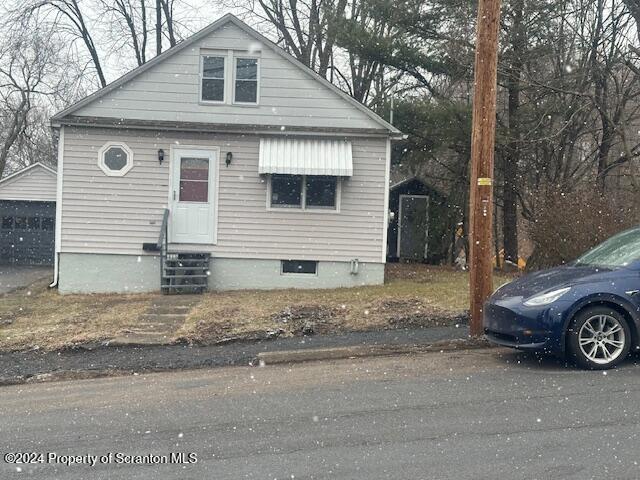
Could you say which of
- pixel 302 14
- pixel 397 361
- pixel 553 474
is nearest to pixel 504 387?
pixel 397 361

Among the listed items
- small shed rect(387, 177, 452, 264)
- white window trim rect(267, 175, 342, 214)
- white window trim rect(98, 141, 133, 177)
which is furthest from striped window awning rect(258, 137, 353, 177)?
small shed rect(387, 177, 452, 264)

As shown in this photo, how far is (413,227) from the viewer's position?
20453mm

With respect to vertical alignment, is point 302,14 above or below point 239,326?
above

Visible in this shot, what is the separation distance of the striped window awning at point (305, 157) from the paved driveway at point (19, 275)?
22.8 feet

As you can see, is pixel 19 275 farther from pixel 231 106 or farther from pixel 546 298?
pixel 546 298

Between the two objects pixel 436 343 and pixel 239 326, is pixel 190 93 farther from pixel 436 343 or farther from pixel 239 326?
pixel 436 343

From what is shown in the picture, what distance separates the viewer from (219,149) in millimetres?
14828

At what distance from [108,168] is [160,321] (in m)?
5.39

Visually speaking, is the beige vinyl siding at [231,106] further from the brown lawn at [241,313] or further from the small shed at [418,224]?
the small shed at [418,224]

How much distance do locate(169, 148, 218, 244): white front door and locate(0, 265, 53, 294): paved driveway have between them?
182 inches

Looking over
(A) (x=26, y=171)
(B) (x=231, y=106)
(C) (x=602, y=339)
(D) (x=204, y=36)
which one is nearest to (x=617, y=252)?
(C) (x=602, y=339)

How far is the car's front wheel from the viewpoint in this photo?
22.8 ft

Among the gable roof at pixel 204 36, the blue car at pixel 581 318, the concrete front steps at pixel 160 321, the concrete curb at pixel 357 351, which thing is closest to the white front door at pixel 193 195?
the concrete front steps at pixel 160 321

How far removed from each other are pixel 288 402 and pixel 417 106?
13.8 metres
